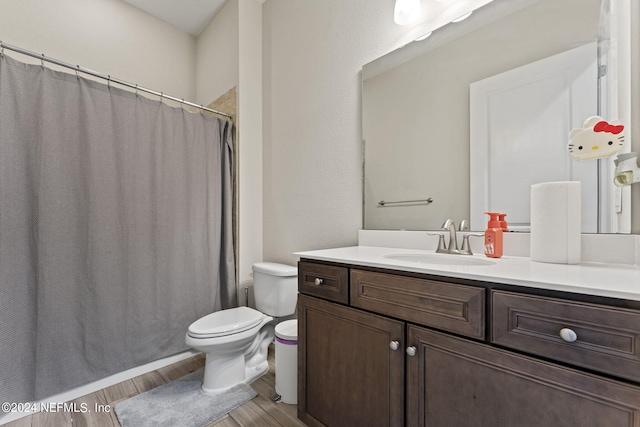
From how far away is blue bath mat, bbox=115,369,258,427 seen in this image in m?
1.32

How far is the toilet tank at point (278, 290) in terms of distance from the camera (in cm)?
178

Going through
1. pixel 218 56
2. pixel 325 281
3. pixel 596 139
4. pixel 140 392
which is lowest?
pixel 140 392

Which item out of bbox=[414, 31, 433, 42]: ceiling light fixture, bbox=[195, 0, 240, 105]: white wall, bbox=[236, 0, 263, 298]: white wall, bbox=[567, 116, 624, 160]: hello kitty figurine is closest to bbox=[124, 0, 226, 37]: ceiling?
bbox=[195, 0, 240, 105]: white wall

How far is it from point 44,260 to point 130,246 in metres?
0.39

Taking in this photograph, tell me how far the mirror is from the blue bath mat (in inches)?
48.4

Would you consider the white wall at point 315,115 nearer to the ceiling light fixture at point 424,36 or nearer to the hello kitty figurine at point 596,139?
the ceiling light fixture at point 424,36

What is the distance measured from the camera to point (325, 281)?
110 cm

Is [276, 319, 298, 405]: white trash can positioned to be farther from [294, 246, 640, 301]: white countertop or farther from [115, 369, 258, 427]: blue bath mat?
[294, 246, 640, 301]: white countertop

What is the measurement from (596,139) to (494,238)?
430mm

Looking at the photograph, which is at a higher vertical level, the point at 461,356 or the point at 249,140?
the point at 249,140

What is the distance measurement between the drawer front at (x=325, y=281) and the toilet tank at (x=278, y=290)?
A: 0.58 metres

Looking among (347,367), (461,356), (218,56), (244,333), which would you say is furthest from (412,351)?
(218,56)

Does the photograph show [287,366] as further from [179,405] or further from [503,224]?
[503,224]

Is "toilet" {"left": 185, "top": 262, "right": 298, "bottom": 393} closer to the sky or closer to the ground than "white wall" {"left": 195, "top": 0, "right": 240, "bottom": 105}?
closer to the ground
